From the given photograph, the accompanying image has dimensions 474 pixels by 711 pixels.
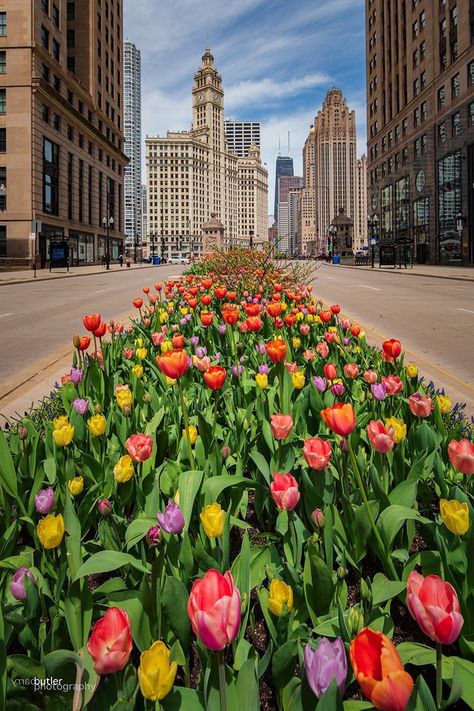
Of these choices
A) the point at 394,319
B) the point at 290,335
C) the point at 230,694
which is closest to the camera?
the point at 230,694

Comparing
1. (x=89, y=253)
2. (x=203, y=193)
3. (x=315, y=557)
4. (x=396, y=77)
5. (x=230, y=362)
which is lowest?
(x=315, y=557)

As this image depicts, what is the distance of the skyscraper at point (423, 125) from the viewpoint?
157 feet

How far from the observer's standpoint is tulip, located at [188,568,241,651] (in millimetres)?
1027

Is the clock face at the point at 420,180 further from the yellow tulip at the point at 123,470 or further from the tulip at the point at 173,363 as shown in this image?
the yellow tulip at the point at 123,470

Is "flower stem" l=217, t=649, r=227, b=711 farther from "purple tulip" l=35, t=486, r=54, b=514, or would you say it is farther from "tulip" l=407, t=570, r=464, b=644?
"purple tulip" l=35, t=486, r=54, b=514

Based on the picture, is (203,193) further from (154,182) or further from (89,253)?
(89,253)

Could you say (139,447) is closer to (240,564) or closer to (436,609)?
(240,564)

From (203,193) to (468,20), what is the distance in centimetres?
15244

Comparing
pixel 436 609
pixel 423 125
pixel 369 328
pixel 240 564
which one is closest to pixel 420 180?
pixel 423 125

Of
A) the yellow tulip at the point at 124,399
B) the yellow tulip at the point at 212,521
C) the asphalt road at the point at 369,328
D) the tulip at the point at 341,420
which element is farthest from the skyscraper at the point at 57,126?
the yellow tulip at the point at 212,521

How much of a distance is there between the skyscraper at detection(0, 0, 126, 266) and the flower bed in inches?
1490

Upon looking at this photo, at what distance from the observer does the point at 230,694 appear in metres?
1.27

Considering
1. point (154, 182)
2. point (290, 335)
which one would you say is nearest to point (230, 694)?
point (290, 335)

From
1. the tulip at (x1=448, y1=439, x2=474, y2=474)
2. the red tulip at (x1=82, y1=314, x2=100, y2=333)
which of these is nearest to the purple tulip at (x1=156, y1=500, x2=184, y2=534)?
the tulip at (x1=448, y1=439, x2=474, y2=474)
